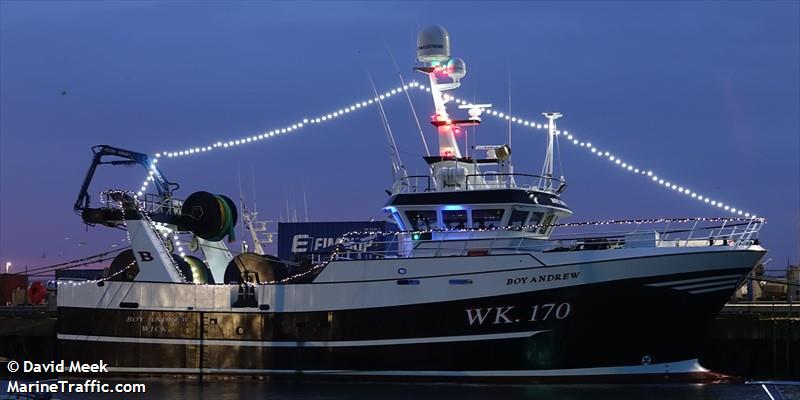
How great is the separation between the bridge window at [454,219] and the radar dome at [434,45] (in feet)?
13.5

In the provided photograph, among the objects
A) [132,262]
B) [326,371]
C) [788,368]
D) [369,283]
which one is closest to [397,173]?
[369,283]

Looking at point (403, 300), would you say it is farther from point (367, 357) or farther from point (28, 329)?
point (28, 329)

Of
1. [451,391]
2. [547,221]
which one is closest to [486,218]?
[547,221]

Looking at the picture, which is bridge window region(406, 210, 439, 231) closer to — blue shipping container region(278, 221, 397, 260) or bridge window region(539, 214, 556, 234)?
bridge window region(539, 214, 556, 234)

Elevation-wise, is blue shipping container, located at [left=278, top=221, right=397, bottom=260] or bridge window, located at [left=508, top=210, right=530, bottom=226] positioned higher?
blue shipping container, located at [left=278, top=221, right=397, bottom=260]

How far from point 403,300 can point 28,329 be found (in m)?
13.6

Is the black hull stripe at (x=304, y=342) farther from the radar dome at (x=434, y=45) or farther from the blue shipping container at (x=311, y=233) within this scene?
the blue shipping container at (x=311, y=233)

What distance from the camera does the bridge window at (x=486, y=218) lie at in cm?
2498

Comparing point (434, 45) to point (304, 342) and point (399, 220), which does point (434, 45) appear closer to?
point (399, 220)

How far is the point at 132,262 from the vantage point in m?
27.4

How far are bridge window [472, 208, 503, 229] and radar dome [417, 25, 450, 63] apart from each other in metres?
4.30

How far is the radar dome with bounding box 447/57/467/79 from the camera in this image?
27109 mm

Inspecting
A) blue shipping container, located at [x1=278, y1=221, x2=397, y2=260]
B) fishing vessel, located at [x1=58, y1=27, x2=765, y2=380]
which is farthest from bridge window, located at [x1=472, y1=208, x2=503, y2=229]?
blue shipping container, located at [x1=278, y1=221, x2=397, y2=260]

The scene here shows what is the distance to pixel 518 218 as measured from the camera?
2509cm
